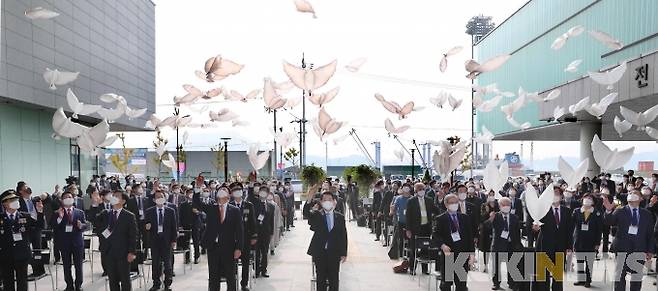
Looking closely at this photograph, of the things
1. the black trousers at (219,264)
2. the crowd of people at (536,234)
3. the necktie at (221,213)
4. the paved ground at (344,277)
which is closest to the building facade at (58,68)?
the paved ground at (344,277)

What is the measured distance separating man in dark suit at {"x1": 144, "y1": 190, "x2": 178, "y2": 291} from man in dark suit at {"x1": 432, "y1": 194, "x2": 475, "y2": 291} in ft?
14.7

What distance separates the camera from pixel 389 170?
61562mm

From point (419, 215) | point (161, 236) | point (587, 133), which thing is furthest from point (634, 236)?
point (587, 133)

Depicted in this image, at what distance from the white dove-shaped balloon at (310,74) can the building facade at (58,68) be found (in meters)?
18.8

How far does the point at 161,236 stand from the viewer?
34.8 ft

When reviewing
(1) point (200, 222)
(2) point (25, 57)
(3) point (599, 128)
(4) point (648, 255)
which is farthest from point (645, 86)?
Answer: (2) point (25, 57)

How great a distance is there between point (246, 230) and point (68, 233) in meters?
2.98

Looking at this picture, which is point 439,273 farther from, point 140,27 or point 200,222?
point 140,27

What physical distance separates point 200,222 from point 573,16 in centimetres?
2821

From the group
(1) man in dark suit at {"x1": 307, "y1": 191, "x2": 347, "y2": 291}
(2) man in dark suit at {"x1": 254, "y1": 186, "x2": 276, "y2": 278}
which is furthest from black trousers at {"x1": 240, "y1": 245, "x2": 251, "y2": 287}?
(1) man in dark suit at {"x1": 307, "y1": 191, "x2": 347, "y2": 291}

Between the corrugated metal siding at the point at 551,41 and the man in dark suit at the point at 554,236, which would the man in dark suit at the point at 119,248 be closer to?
the man in dark suit at the point at 554,236

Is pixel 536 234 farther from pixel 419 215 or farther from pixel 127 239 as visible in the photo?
pixel 127 239

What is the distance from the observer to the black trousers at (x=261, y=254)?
1232cm

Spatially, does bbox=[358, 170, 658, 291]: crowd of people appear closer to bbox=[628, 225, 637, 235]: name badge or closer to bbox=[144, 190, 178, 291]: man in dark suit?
bbox=[628, 225, 637, 235]: name badge
